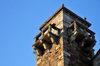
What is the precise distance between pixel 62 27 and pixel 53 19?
1743 mm

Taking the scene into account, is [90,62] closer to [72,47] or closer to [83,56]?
[83,56]

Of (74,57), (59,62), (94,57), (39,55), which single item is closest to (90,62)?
(94,57)

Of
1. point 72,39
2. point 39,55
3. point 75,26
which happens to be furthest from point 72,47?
point 39,55

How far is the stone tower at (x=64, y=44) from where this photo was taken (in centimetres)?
1152

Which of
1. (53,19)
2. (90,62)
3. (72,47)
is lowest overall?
(90,62)

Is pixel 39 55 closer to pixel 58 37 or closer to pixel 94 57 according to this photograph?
pixel 58 37

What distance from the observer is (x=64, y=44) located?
466 inches

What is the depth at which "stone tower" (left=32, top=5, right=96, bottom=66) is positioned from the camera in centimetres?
1152

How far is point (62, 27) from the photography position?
1284 centimetres

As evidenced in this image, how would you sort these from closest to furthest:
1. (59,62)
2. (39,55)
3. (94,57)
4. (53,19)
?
(59,62)
(94,57)
(39,55)
(53,19)

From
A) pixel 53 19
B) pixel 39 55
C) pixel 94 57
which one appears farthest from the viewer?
pixel 53 19

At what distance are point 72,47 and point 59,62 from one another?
1500 mm

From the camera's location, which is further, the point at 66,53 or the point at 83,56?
the point at 83,56

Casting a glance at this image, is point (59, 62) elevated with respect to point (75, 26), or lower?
lower
